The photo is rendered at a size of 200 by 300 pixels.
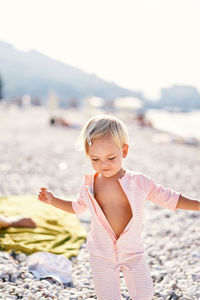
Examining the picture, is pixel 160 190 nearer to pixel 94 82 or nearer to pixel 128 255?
pixel 128 255

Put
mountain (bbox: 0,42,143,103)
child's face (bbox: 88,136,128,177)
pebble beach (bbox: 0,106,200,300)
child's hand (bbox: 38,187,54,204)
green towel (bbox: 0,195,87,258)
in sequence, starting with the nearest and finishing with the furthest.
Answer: child's face (bbox: 88,136,128,177)
child's hand (bbox: 38,187,54,204)
pebble beach (bbox: 0,106,200,300)
green towel (bbox: 0,195,87,258)
mountain (bbox: 0,42,143,103)

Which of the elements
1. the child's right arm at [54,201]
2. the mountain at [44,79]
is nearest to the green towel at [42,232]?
the child's right arm at [54,201]

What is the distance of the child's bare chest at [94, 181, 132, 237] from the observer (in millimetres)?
2012

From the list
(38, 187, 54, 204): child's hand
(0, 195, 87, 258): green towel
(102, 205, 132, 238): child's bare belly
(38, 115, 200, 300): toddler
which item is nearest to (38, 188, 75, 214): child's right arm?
(38, 187, 54, 204): child's hand

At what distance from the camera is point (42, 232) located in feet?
11.3

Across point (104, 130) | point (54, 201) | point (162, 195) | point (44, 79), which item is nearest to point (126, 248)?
point (162, 195)

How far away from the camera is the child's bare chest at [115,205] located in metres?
2.01

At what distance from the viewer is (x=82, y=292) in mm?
2451

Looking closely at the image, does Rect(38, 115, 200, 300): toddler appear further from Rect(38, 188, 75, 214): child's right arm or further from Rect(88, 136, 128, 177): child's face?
Rect(38, 188, 75, 214): child's right arm

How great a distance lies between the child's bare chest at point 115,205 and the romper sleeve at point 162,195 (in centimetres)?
16

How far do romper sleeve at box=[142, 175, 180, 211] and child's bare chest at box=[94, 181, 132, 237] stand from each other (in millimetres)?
163

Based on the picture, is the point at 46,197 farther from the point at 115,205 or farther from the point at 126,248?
the point at 126,248

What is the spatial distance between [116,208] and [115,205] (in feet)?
0.07

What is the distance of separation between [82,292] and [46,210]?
5.85 feet
